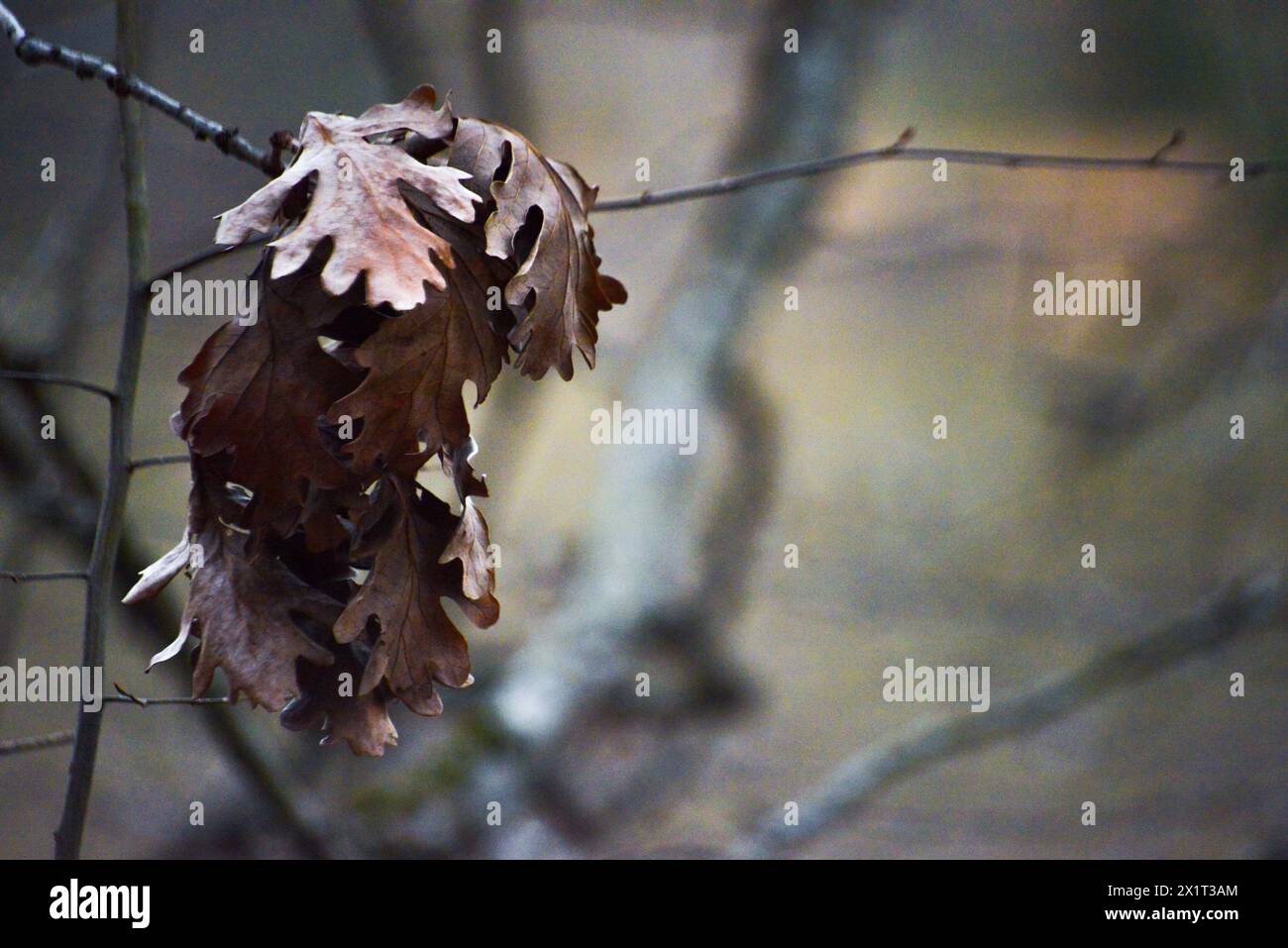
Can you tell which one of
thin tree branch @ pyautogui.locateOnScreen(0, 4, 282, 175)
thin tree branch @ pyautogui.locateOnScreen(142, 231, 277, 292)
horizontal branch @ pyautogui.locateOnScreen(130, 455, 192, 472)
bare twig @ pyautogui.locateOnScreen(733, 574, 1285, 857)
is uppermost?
thin tree branch @ pyautogui.locateOnScreen(0, 4, 282, 175)

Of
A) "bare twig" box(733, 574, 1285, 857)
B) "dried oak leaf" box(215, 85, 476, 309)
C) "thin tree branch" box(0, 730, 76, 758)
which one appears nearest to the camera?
"dried oak leaf" box(215, 85, 476, 309)

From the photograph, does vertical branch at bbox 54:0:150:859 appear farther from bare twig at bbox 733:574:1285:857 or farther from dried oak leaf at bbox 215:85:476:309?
bare twig at bbox 733:574:1285:857

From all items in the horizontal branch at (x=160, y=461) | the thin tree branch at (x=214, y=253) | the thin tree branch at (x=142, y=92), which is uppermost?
the thin tree branch at (x=142, y=92)

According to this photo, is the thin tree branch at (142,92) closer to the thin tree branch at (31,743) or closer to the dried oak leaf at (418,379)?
the dried oak leaf at (418,379)

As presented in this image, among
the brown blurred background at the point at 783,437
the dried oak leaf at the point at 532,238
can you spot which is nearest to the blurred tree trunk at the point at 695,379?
the brown blurred background at the point at 783,437

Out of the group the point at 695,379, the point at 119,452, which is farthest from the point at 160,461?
the point at 695,379

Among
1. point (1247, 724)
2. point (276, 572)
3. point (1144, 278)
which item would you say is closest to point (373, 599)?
point (276, 572)

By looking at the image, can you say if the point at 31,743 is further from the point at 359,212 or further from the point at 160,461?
the point at 359,212

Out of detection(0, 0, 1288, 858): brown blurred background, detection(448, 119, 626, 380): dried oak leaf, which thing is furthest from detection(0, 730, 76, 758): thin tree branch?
detection(0, 0, 1288, 858): brown blurred background
